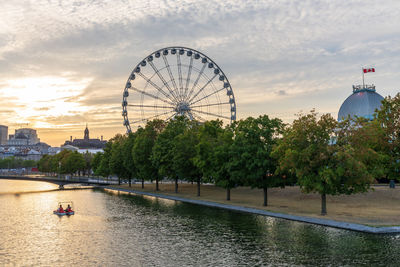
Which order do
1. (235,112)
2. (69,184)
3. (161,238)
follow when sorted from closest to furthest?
(161,238)
(235,112)
(69,184)

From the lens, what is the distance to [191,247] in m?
31.6

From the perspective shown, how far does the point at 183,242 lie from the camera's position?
3353 centimetres

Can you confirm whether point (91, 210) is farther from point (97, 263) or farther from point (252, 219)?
point (97, 263)

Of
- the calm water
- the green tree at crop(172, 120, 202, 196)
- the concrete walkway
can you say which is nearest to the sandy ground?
the concrete walkway

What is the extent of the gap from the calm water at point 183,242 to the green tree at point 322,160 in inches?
229

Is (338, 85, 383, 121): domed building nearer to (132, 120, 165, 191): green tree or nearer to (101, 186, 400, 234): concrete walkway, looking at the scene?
(132, 120, 165, 191): green tree

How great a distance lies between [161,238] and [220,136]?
1349 inches

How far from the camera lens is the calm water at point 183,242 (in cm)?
2758

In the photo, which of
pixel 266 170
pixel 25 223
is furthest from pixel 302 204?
pixel 25 223

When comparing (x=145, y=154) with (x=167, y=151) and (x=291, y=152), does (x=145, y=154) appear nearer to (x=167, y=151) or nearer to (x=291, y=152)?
(x=167, y=151)

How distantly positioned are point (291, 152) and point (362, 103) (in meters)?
80.8

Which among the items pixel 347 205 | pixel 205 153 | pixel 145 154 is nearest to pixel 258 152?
pixel 205 153

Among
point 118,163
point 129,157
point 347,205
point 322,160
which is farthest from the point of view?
point 118,163

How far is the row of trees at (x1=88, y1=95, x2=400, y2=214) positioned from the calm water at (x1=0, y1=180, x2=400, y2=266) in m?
7.16
